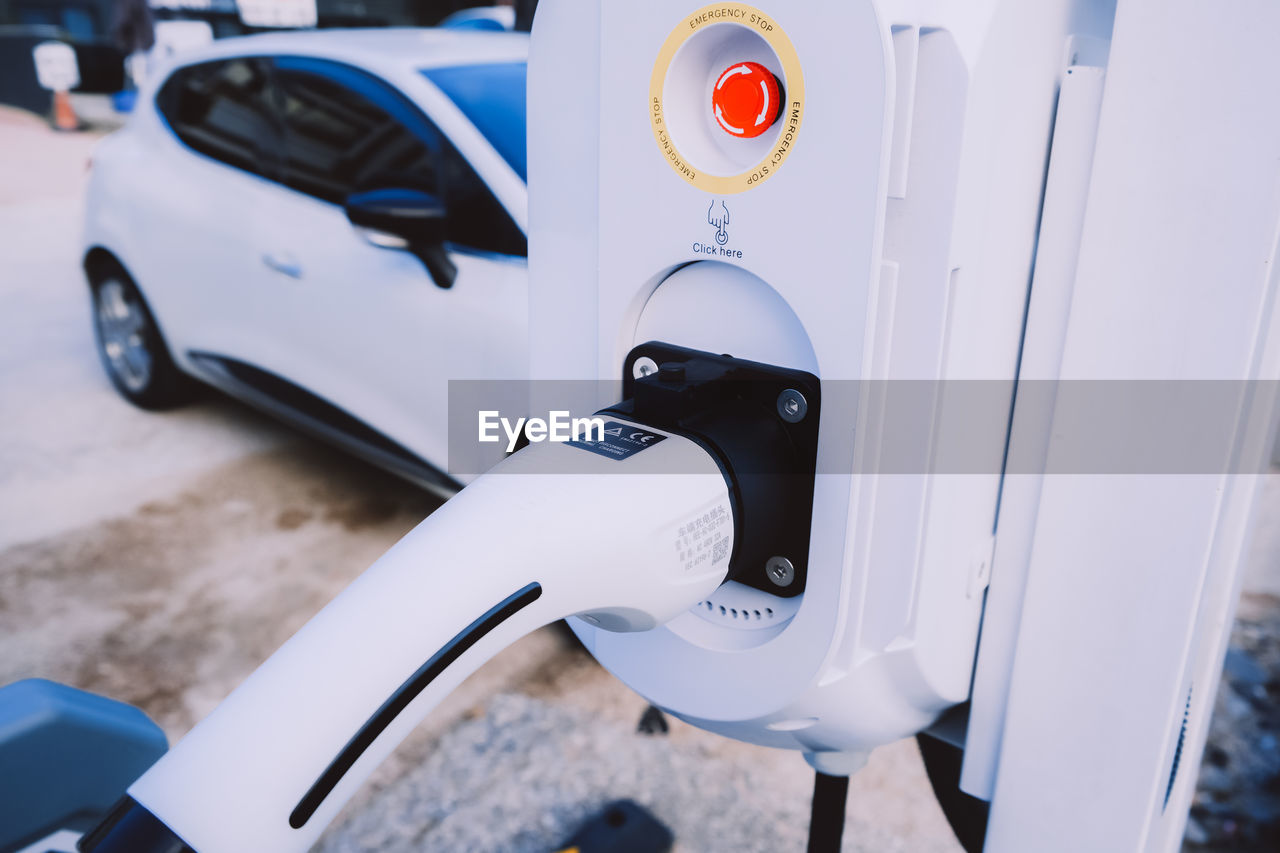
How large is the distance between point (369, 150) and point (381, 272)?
370 millimetres

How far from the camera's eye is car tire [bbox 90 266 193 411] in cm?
339

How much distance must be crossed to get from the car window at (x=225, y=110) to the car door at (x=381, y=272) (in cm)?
9

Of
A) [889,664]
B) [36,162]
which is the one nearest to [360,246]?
[889,664]

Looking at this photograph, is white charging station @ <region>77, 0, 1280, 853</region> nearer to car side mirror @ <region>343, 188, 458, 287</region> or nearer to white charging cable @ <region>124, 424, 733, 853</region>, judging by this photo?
white charging cable @ <region>124, 424, 733, 853</region>

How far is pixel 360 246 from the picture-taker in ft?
7.95

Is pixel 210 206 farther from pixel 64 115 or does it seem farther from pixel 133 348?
pixel 64 115

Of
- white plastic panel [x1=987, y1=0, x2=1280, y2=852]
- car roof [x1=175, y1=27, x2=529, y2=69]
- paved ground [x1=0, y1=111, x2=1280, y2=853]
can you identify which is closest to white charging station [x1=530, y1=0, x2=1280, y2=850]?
white plastic panel [x1=987, y1=0, x2=1280, y2=852]

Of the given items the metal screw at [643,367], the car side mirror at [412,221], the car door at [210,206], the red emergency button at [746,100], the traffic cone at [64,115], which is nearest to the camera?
the red emergency button at [746,100]

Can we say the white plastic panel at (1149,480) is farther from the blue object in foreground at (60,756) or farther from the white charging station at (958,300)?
the blue object in foreground at (60,756)

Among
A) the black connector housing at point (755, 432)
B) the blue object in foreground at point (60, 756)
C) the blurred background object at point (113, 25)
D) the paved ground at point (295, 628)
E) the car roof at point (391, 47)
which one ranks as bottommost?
the paved ground at point (295, 628)

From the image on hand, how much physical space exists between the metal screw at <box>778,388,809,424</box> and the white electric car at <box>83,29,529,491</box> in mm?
1527

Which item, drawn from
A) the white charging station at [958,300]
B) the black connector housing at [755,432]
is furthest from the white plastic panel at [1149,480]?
the black connector housing at [755,432]

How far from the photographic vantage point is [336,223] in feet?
8.17

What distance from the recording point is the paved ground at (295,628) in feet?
5.78
